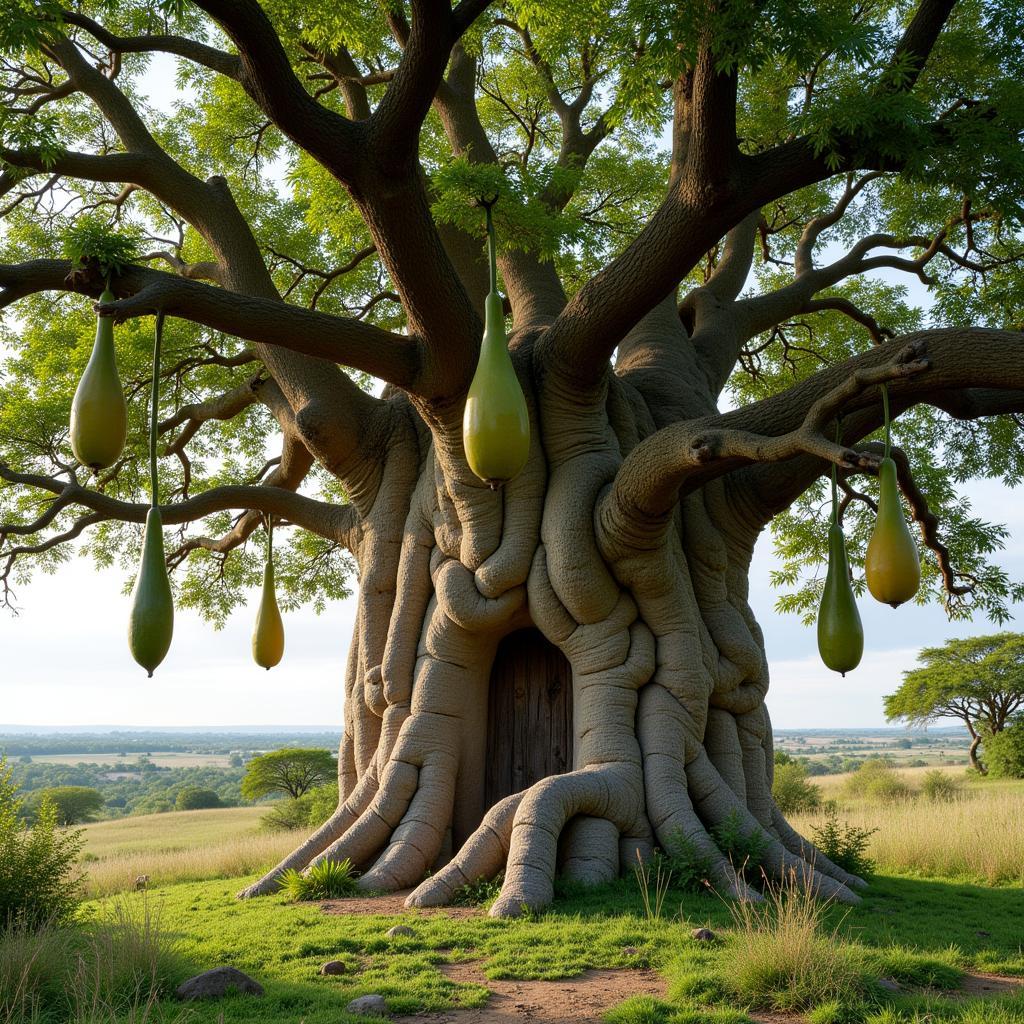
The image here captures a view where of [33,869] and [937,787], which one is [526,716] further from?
[937,787]

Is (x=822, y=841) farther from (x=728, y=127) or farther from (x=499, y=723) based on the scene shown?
(x=728, y=127)

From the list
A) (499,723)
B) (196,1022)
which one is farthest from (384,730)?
(196,1022)

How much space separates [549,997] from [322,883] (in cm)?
308

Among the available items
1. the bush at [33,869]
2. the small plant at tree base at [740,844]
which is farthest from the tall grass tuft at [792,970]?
the bush at [33,869]

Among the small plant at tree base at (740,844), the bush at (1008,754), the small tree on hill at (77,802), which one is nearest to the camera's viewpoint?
the small plant at tree base at (740,844)

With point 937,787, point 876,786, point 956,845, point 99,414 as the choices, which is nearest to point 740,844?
point 956,845

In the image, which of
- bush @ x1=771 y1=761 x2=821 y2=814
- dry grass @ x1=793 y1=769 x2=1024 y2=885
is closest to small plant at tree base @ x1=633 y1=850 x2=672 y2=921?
dry grass @ x1=793 y1=769 x2=1024 y2=885

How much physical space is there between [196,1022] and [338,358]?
3942 mm

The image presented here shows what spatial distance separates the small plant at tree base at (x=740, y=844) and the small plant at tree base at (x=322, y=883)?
9.43 ft

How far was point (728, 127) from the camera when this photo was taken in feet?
18.5

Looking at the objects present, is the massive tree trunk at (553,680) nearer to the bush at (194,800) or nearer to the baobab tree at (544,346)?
the baobab tree at (544,346)

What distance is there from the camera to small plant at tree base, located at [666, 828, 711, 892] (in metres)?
6.80

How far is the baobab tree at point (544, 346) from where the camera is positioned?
5684 millimetres

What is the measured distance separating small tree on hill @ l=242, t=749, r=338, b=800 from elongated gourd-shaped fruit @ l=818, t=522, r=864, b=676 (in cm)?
3248
